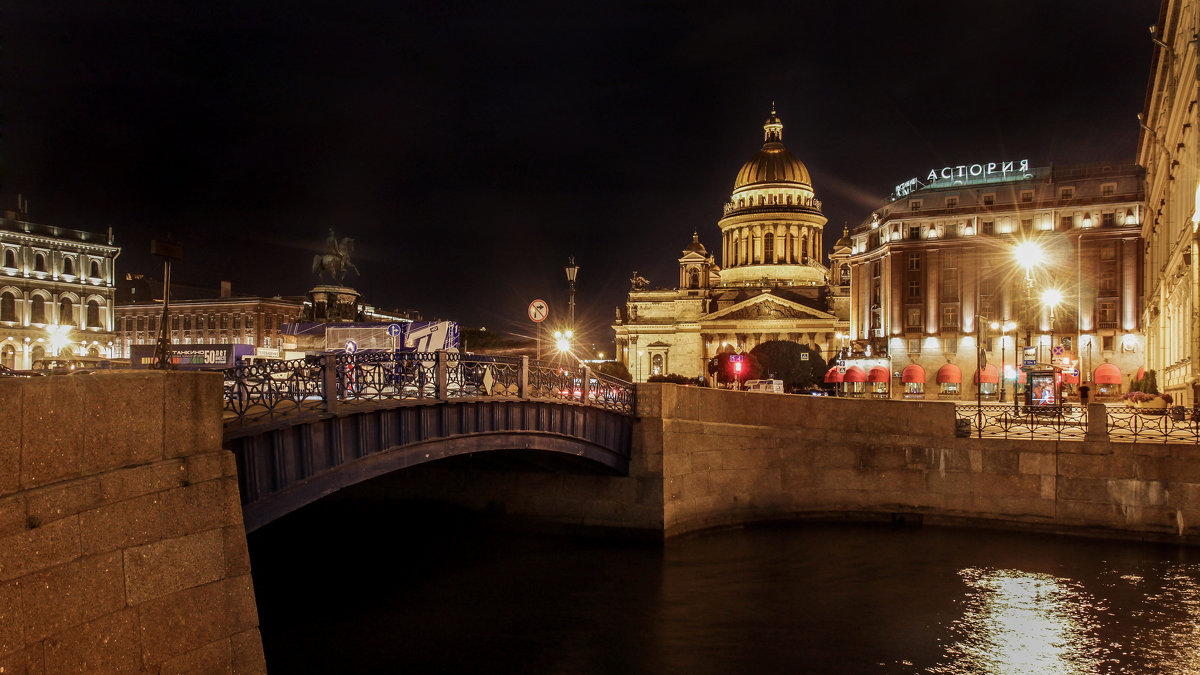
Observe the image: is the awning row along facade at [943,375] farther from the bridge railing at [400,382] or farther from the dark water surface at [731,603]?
the bridge railing at [400,382]

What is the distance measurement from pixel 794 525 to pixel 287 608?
14.0m

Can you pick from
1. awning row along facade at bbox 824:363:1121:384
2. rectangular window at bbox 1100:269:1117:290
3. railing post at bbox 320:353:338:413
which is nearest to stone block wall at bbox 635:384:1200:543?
railing post at bbox 320:353:338:413

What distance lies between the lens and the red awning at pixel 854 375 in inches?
2337

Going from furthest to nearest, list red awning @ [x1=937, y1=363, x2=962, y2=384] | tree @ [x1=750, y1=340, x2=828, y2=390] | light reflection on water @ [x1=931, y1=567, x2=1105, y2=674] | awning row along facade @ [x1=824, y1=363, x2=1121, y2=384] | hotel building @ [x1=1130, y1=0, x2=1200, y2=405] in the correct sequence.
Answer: tree @ [x1=750, y1=340, x2=828, y2=390] → red awning @ [x1=937, y1=363, x2=962, y2=384] → awning row along facade @ [x1=824, y1=363, x2=1121, y2=384] → hotel building @ [x1=1130, y1=0, x2=1200, y2=405] → light reflection on water @ [x1=931, y1=567, x2=1105, y2=674]

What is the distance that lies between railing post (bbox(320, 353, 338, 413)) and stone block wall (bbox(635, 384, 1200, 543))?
34.7 feet

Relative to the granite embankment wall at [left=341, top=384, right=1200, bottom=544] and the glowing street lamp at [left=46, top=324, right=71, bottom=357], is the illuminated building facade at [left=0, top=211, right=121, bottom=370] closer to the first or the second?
the glowing street lamp at [left=46, top=324, right=71, bottom=357]

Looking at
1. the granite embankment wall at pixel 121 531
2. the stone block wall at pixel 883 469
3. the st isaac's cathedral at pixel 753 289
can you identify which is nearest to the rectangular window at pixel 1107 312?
the st isaac's cathedral at pixel 753 289

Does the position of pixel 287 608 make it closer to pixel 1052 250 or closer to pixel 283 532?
pixel 283 532

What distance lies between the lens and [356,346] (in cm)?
3041

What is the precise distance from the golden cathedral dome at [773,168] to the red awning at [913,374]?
62202 mm

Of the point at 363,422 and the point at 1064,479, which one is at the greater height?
the point at 363,422

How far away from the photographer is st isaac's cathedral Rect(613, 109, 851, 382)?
114438mm

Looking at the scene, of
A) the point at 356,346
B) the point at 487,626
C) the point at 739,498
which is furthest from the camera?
the point at 356,346

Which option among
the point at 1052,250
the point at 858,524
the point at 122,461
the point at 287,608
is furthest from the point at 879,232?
the point at 122,461
